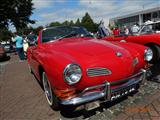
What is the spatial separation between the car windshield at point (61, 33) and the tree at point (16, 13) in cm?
2120

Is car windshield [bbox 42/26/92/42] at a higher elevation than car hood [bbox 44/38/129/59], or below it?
higher

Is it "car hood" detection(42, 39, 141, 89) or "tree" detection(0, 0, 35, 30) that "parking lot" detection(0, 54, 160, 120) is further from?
"tree" detection(0, 0, 35, 30)

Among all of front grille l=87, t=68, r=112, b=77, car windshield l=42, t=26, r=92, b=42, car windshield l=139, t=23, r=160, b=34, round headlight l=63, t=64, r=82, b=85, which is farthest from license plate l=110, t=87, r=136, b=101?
car windshield l=139, t=23, r=160, b=34

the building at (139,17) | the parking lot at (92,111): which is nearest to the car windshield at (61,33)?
the parking lot at (92,111)

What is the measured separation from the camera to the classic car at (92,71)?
365 centimetres

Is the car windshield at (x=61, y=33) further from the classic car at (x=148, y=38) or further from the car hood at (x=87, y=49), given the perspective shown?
the classic car at (x=148, y=38)

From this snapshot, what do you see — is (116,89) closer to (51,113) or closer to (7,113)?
(51,113)

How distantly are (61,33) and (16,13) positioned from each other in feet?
77.7

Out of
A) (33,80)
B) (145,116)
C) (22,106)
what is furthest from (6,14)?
(145,116)

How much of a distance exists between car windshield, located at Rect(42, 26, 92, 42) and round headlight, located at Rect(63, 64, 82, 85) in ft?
6.90

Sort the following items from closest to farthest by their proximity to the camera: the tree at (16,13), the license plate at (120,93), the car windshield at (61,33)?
the license plate at (120,93) < the car windshield at (61,33) < the tree at (16,13)

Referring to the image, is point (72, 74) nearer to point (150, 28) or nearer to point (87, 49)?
point (87, 49)

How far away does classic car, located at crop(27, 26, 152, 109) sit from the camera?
3.65 metres

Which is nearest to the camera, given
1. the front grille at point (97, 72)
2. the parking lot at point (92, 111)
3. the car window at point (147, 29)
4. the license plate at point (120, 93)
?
the front grille at point (97, 72)
